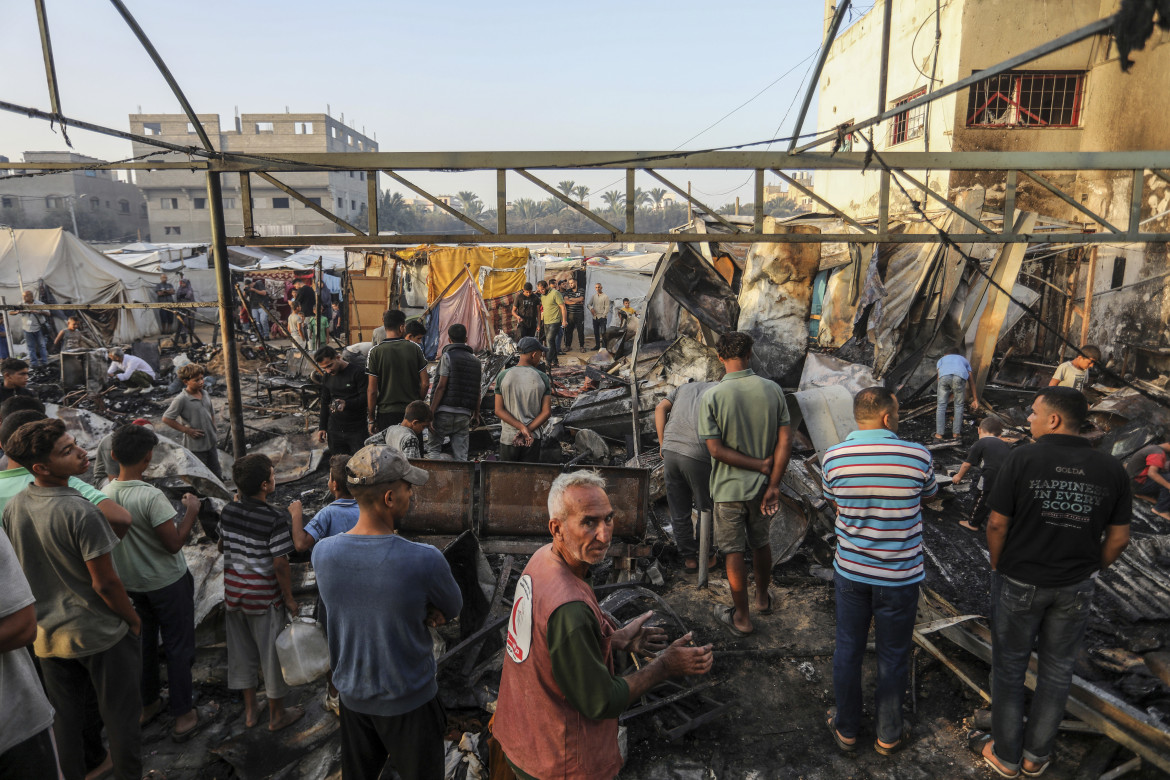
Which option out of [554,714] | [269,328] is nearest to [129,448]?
[554,714]

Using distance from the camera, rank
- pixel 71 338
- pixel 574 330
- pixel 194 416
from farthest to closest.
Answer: pixel 574 330 → pixel 71 338 → pixel 194 416

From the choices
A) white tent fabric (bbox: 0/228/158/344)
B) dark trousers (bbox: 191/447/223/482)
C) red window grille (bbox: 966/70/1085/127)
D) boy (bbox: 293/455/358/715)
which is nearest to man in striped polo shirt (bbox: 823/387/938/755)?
boy (bbox: 293/455/358/715)

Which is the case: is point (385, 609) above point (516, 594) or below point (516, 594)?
below

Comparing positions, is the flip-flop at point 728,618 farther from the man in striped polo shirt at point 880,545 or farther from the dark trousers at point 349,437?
the dark trousers at point 349,437

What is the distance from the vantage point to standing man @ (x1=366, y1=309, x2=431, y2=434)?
21.8ft

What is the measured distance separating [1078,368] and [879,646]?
7.43 metres

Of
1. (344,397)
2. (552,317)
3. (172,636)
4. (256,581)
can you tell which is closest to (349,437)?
(344,397)

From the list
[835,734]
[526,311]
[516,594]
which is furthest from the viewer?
[526,311]

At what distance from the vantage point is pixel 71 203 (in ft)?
144

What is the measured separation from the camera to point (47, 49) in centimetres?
513

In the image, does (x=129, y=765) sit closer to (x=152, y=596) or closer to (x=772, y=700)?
(x=152, y=596)

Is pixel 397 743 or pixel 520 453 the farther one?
pixel 520 453

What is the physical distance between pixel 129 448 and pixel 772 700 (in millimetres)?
4022

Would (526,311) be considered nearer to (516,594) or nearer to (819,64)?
(819,64)
